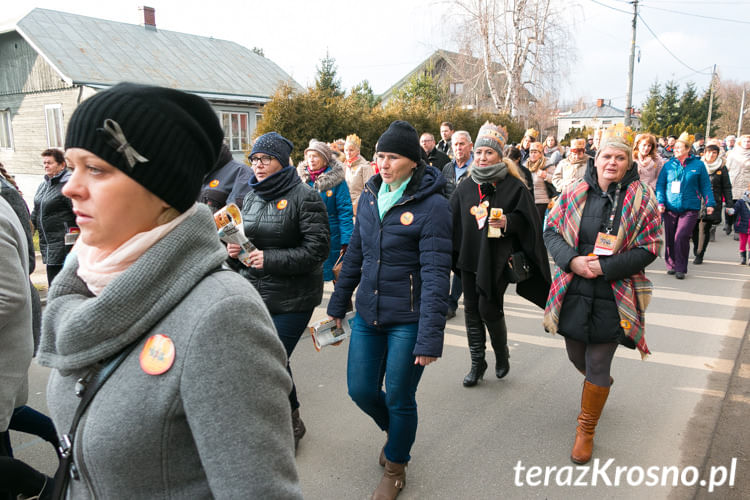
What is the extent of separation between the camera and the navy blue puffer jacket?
9.76 ft

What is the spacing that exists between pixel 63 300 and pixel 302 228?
2321mm

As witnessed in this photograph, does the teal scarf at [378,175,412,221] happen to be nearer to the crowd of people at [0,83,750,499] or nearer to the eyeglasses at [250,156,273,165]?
the crowd of people at [0,83,750,499]

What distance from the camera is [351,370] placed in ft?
10.4

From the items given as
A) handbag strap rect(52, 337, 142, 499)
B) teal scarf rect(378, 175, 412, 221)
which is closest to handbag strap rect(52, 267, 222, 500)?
handbag strap rect(52, 337, 142, 499)

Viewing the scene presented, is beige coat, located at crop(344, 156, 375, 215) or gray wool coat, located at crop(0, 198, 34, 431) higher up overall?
beige coat, located at crop(344, 156, 375, 215)

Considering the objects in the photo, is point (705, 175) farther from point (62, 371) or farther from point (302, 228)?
point (62, 371)

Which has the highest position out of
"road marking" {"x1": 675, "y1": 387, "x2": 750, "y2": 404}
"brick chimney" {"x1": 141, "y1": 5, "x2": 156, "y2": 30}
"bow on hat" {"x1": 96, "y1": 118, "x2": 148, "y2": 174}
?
"brick chimney" {"x1": 141, "y1": 5, "x2": 156, "y2": 30}

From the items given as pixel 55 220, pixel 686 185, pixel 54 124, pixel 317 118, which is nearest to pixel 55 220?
pixel 55 220

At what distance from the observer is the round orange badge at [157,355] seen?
1128mm

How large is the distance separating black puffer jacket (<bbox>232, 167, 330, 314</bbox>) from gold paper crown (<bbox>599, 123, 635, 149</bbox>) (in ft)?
6.31

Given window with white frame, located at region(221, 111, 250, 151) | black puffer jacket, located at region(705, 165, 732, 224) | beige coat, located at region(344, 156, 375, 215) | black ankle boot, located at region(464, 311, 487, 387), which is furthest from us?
window with white frame, located at region(221, 111, 250, 151)

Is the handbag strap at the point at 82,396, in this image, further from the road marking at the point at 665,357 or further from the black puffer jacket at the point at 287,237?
the road marking at the point at 665,357

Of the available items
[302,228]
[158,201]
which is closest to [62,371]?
[158,201]

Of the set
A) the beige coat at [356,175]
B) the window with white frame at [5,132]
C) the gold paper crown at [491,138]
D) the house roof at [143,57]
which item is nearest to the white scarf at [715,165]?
the beige coat at [356,175]
